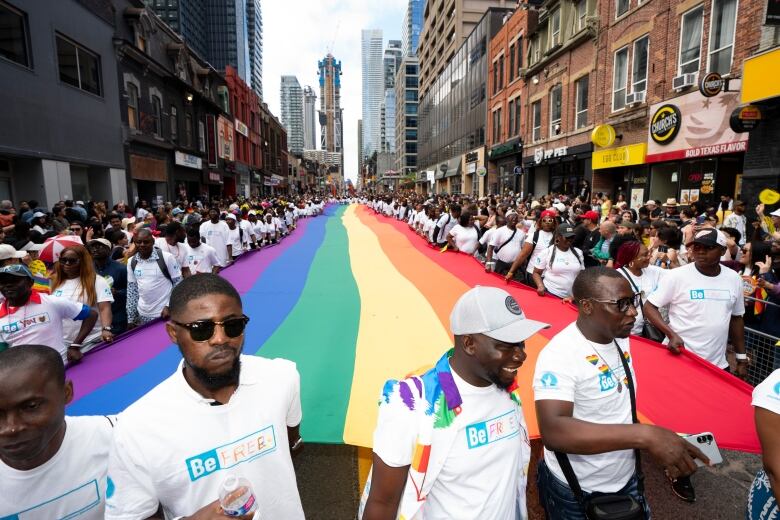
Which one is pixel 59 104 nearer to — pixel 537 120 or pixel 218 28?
pixel 537 120

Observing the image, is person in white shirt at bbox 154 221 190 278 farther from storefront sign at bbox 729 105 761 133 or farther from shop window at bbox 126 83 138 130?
shop window at bbox 126 83 138 130

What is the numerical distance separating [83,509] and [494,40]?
1412 inches

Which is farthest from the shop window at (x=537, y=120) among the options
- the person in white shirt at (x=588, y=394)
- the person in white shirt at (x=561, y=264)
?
the person in white shirt at (x=588, y=394)

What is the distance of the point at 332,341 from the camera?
4.68m

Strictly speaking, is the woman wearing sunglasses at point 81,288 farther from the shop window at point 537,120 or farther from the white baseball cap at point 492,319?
the shop window at point 537,120

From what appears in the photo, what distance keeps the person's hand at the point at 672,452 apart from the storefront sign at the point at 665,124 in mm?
15132

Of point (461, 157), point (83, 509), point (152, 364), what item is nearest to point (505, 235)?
point (152, 364)

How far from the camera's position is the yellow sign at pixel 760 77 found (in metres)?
9.79

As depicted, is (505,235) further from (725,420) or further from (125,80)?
(125,80)

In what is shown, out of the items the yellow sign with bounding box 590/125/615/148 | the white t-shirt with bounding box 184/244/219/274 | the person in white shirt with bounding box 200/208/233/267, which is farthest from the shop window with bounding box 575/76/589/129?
the white t-shirt with bounding box 184/244/219/274

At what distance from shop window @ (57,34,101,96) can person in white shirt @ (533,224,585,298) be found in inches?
698

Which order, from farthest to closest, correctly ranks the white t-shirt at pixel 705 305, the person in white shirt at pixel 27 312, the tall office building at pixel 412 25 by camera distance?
the tall office building at pixel 412 25
the white t-shirt at pixel 705 305
the person in white shirt at pixel 27 312

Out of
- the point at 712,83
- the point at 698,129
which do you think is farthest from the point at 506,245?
the point at 698,129

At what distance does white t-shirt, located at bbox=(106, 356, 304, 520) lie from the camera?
1.66 m
